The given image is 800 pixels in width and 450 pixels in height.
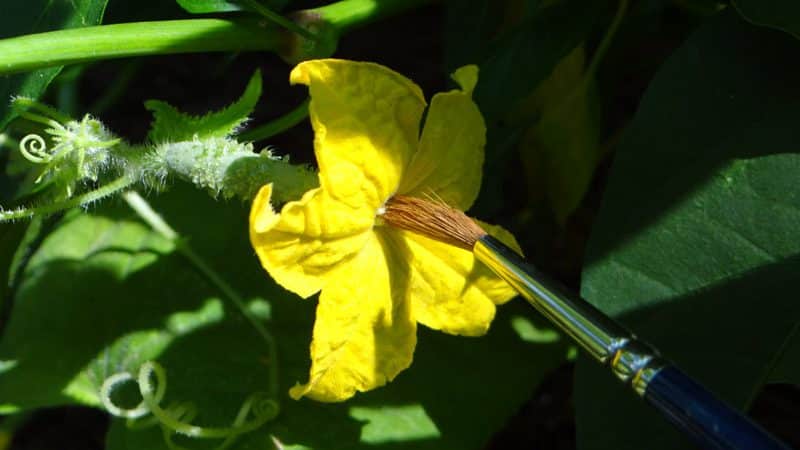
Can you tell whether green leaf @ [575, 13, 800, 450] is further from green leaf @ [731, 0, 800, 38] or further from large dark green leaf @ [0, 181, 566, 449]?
large dark green leaf @ [0, 181, 566, 449]

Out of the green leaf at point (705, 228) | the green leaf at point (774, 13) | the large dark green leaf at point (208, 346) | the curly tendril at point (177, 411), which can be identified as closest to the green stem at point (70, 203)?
the curly tendril at point (177, 411)

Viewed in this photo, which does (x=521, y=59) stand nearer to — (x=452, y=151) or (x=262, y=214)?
(x=452, y=151)

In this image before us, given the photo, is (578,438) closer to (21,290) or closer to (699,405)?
(699,405)

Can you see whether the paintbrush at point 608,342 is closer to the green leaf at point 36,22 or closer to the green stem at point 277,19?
the green stem at point 277,19

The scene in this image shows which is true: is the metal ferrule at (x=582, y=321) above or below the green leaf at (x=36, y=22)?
below

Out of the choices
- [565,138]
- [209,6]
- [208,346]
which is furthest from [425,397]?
[209,6]

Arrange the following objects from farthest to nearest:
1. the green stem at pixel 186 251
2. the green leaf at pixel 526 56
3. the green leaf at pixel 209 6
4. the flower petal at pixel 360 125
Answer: the green stem at pixel 186 251 < the green leaf at pixel 526 56 < the green leaf at pixel 209 6 < the flower petal at pixel 360 125

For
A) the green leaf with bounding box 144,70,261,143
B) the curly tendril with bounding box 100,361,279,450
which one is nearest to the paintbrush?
the green leaf with bounding box 144,70,261,143
